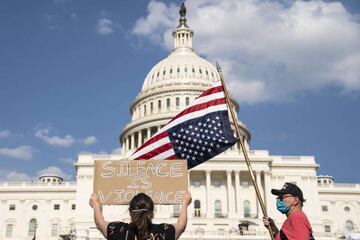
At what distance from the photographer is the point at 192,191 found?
78.8 meters

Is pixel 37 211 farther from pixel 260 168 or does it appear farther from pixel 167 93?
pixel 260 168

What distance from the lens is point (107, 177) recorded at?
44.0 ft

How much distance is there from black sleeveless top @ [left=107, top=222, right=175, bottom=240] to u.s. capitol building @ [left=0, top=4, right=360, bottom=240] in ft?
178

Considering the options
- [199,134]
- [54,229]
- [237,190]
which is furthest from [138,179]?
[54,229]

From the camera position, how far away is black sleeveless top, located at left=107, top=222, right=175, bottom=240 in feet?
22.2

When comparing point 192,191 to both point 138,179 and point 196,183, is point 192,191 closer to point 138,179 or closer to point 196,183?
point 196,183

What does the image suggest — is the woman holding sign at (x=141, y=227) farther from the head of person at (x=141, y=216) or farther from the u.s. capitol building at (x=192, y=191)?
the u.s. capitol building at (x=192, y=191)

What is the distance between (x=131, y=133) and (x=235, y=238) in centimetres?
4507

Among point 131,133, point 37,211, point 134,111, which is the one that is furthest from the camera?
point 134,111

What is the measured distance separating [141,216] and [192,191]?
72852mm

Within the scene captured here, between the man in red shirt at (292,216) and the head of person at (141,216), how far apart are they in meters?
2.03

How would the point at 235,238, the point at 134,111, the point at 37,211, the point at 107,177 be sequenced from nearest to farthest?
1. the point at 107,177
2. the point at 235,238
3. the point at 37,211
4. the point at 134,111

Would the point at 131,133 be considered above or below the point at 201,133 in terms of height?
above

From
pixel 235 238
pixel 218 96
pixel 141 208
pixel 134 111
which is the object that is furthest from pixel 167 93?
pixel 141 208
